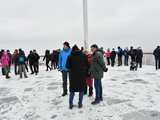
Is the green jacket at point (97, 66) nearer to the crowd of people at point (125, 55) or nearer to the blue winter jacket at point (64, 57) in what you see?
the blue winter jacket at point (64, 57)

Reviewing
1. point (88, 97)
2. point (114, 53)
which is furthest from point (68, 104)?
point (114, 53)

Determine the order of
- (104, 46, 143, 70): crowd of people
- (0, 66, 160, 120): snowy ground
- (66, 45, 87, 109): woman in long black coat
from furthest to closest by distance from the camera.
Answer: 1. (104, 46, 143, 70): crowd of people
2. (0, 66, 160, 120): snowy ground
3. (66, 45, 87, 109): woman in long black coat

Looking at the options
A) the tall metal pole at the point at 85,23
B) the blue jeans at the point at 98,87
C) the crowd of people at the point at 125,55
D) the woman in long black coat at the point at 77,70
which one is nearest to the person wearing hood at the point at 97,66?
the blue jeans at the point at 98,87

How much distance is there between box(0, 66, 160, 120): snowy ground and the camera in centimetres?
1404

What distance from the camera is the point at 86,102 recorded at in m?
15.2

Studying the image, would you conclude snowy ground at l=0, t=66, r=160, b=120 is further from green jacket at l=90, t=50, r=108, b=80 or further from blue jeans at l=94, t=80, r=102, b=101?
green jacket at l=90, t=50, r=108, b=80

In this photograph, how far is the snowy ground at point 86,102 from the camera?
1404 cm

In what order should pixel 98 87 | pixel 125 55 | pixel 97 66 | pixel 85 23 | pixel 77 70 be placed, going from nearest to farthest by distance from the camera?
1. pixel 77 70
2. pixel 97 66
3. pixel 98 87
4. pixel 85 23
5. pixel 125 55

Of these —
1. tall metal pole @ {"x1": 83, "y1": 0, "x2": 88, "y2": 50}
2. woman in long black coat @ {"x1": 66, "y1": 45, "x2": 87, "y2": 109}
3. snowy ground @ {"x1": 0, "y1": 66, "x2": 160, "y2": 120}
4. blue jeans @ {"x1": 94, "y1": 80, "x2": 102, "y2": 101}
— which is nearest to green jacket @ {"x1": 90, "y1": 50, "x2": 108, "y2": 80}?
blue jeans @ {"x1": 94, "y1": 80, "x2": 102, "y2": 101}

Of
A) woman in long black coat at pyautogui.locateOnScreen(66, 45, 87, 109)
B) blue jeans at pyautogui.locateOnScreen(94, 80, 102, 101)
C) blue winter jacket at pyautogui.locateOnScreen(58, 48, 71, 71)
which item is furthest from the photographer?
blue winter jacket at pyautogui.locateOnScreen(58, 48, 71, 71)

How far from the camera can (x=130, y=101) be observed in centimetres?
1573

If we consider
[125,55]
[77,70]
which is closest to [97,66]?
[77,70]

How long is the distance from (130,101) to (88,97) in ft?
5.31

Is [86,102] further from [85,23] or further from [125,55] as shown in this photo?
[125,55]
